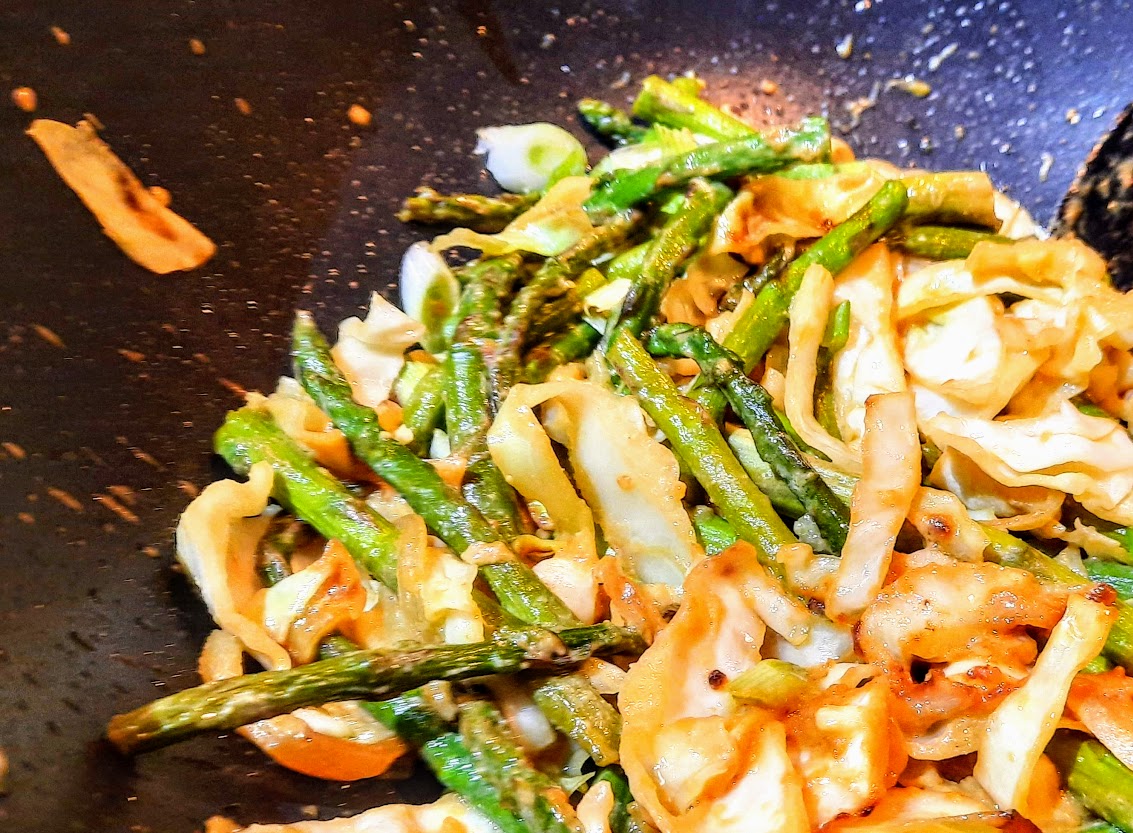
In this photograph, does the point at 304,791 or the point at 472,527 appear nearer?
the point at 304,791

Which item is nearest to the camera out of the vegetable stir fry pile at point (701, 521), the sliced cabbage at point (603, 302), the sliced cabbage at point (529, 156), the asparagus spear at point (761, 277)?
the vegetable stir fry pile at point (701, 521)

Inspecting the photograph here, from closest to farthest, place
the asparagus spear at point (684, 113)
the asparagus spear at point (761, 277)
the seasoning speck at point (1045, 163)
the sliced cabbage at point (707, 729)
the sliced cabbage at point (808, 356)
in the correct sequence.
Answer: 1. the sliced cabbage at point (707, 729)
2. the sliced cabbage at point (808, 356)
3. the asparagus spear at point (761, 277)
4. the asparagus spear at point (684, 113)
5. the seasoning speck at point (1045, 163)

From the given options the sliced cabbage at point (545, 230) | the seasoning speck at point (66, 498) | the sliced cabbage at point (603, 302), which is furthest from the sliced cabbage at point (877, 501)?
the seasoning speck at point (66, 498)

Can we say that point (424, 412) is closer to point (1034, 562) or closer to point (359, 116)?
point (359, 116)

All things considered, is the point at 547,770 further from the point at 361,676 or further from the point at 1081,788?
the point at 1081,788

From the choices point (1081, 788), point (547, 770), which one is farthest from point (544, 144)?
point (1081, 788)

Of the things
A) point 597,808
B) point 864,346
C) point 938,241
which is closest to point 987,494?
point 864,346

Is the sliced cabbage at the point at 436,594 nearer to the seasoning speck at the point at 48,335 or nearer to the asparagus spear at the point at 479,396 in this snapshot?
the asparagus spear at the point at 479,396
